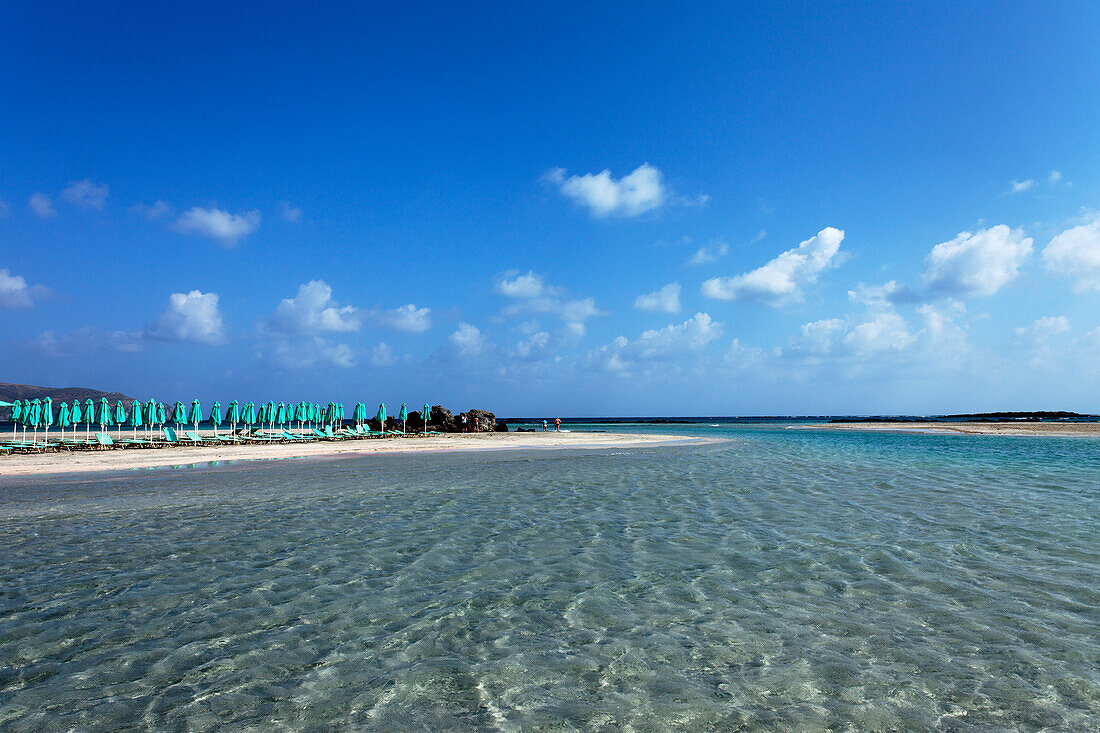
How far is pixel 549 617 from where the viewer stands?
6.00m

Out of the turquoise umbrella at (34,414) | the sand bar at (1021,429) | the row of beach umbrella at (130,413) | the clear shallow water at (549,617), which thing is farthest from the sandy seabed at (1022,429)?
the turquoise umbrella at (34,414)

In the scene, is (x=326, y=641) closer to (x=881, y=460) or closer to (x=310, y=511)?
(x=310, y=511)

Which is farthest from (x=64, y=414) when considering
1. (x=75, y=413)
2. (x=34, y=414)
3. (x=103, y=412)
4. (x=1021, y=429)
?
(x=1021, y=429)

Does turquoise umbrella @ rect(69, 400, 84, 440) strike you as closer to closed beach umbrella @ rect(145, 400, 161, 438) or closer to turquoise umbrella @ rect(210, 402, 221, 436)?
closed beach umbrella @ rect(145, 400, 161, 438)

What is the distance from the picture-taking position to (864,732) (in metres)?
3.81

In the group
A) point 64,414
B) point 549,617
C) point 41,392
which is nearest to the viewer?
point 549,617

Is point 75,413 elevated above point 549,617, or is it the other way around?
point 75,413

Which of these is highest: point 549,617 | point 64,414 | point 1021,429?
point 64,414

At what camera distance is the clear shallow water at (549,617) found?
4.17 metres

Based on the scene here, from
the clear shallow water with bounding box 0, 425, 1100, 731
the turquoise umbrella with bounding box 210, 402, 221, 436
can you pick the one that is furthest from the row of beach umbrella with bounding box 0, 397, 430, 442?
the clear shallow water with bounding box 0, 425, 1100, 731

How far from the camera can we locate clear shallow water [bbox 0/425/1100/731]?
4172 millimetres

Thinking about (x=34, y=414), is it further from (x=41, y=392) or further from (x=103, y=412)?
(x=41, y=392)

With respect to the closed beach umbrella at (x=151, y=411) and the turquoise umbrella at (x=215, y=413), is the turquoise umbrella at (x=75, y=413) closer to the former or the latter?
the closed beach umbrella at (x=151, y=411)

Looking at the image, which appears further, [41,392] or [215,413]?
[41,392]
